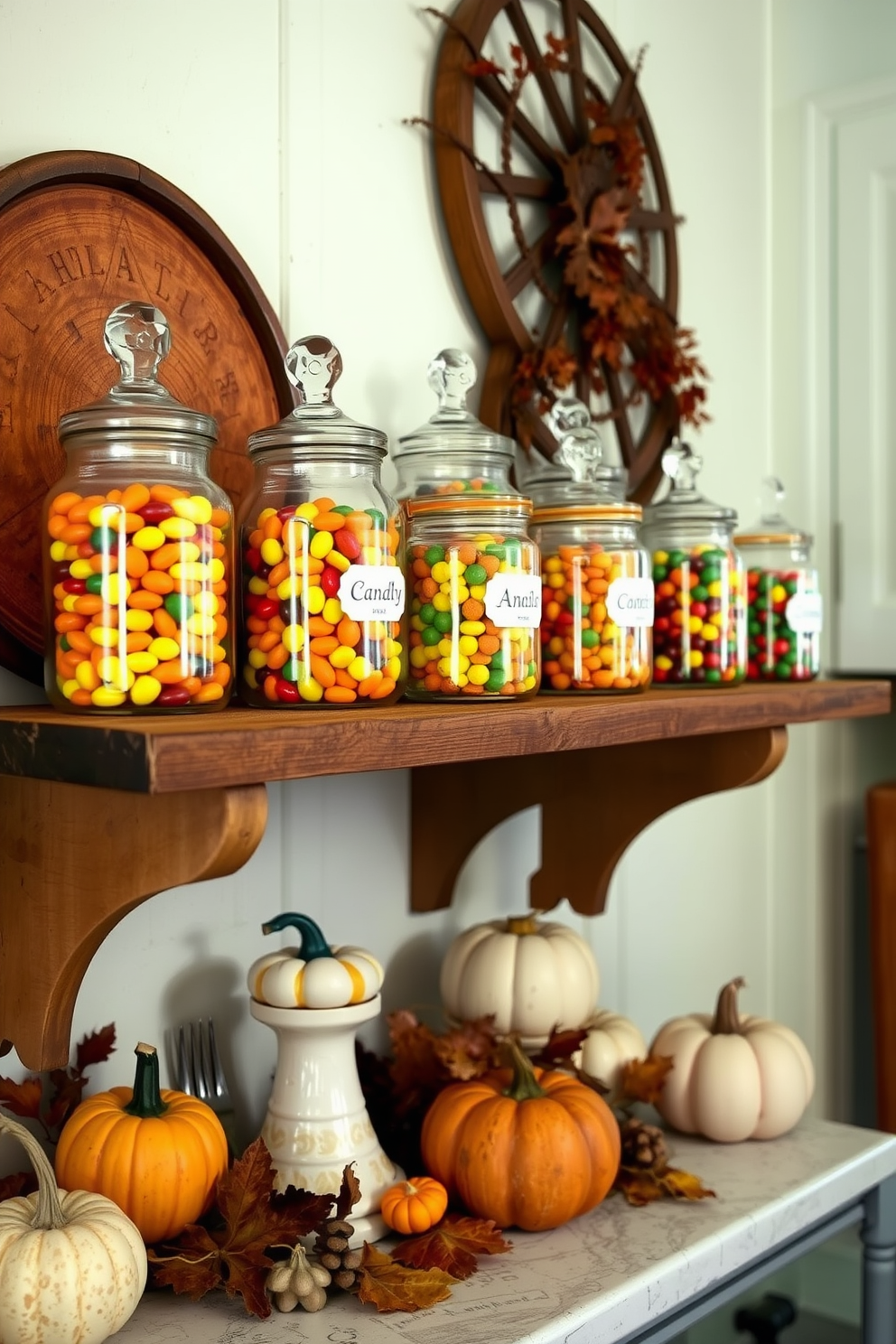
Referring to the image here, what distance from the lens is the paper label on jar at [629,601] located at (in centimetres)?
115

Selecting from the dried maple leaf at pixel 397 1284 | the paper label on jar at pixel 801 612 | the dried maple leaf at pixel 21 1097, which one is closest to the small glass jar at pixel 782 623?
the paper label on jar at pixel 801 612

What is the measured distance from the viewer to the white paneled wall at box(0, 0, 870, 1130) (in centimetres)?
111

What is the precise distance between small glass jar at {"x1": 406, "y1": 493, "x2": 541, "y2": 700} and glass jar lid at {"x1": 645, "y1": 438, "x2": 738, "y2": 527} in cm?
35

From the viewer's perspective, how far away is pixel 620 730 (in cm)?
107

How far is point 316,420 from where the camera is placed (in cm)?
99

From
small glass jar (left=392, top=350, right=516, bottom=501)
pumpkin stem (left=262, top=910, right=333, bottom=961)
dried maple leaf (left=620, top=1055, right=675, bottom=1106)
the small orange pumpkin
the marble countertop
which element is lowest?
the marble countertop

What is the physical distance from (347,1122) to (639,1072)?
36 cm

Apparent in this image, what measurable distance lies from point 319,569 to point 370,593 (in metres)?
0.04

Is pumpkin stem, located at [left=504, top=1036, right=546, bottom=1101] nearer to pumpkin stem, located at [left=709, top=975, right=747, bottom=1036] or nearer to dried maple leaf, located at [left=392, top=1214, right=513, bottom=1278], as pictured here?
dried maple leaf, located at [left=392, top=1214, right=513, bottom=1278]

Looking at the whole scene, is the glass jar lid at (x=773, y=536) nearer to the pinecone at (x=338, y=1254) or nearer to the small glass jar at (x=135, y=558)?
the small glass jar at (x=135, y=558)

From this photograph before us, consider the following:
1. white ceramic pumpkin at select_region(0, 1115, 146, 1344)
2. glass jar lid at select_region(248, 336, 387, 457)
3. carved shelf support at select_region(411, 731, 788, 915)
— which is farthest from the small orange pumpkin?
glass jar lid at select_region(248, 336, 387, 457)

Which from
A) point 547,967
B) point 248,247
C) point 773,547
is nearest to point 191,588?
point 248,247

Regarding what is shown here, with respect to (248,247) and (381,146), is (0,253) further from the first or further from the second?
(381,146)

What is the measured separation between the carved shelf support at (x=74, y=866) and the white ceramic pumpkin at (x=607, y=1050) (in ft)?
1.89
